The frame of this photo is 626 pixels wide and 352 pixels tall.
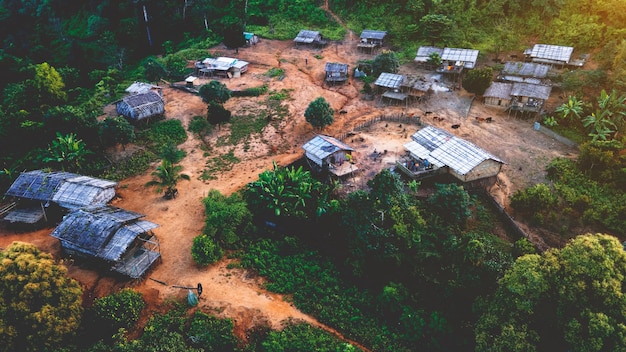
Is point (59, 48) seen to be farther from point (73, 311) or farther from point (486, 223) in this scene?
point (486, 223)

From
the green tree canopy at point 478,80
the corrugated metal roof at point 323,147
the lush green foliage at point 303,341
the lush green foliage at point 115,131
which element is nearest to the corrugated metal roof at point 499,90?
Result: the green tree canopy at point 478,80

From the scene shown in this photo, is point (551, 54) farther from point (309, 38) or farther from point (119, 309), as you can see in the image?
point (119, 309)

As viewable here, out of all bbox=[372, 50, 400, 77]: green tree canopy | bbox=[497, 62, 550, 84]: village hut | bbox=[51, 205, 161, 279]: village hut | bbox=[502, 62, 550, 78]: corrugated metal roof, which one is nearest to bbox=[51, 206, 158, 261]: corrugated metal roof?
bbox=[51, 205, 161, 279]: village hut

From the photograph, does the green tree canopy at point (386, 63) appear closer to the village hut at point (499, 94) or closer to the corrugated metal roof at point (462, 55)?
the corrugated metal roof at point (462, 55)

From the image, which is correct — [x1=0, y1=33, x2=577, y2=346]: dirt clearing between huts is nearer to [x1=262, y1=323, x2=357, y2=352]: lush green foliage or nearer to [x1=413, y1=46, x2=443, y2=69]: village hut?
[x1=262, y1=323, x2=357, y2=352]: lush green foliage

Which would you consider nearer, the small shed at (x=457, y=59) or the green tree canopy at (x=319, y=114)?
the green tree canopy at (x=319, y=114)
